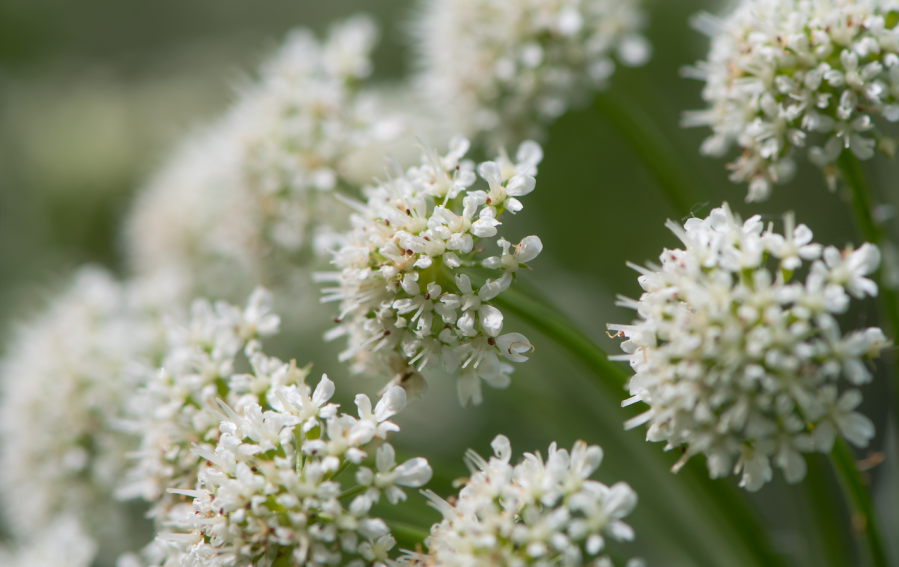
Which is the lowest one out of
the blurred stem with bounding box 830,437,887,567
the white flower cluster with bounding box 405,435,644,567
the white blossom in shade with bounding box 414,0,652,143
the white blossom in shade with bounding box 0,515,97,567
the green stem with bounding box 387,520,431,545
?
the blurred stem with bounding box 830,437,887,567

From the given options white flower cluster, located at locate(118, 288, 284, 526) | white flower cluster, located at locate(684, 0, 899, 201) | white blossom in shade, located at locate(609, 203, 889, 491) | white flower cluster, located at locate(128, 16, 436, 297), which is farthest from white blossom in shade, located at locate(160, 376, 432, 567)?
white flower cluster, located at locate(684, 0, 899, 201)

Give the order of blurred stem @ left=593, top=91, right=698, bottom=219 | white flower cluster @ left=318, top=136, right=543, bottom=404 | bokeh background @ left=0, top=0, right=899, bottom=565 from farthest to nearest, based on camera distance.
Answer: bokeh background @ left=0, top=0, right=899, bottom=565
blurred stem @ left=593, top=91, right=698, bottom=219
white flower cluster @ left=318, top=136, right=543, bottom=404

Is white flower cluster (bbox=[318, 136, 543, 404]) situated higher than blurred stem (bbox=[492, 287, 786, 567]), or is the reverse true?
white flower cluster (bbox=[318, 136, 543, 404])

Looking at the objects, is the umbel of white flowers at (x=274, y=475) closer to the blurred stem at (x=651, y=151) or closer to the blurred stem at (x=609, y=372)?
the blurred stem at (x=609, y=372)

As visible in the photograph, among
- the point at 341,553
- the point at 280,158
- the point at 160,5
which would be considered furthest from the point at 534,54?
the point at 160,5

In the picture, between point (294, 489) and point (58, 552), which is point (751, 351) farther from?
point (58, 552)

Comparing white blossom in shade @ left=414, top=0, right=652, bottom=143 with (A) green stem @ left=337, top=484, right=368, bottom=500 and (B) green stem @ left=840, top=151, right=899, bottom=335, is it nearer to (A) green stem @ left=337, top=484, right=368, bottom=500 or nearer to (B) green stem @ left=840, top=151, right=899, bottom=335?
(B) green stem @ left=840, top=151, right=899, bottom=335

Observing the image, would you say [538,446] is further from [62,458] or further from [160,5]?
[160,5]

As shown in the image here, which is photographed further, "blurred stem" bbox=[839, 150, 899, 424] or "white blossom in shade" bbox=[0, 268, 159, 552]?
"white blossom in shade" bbox=[0, 268, 159, 552]
